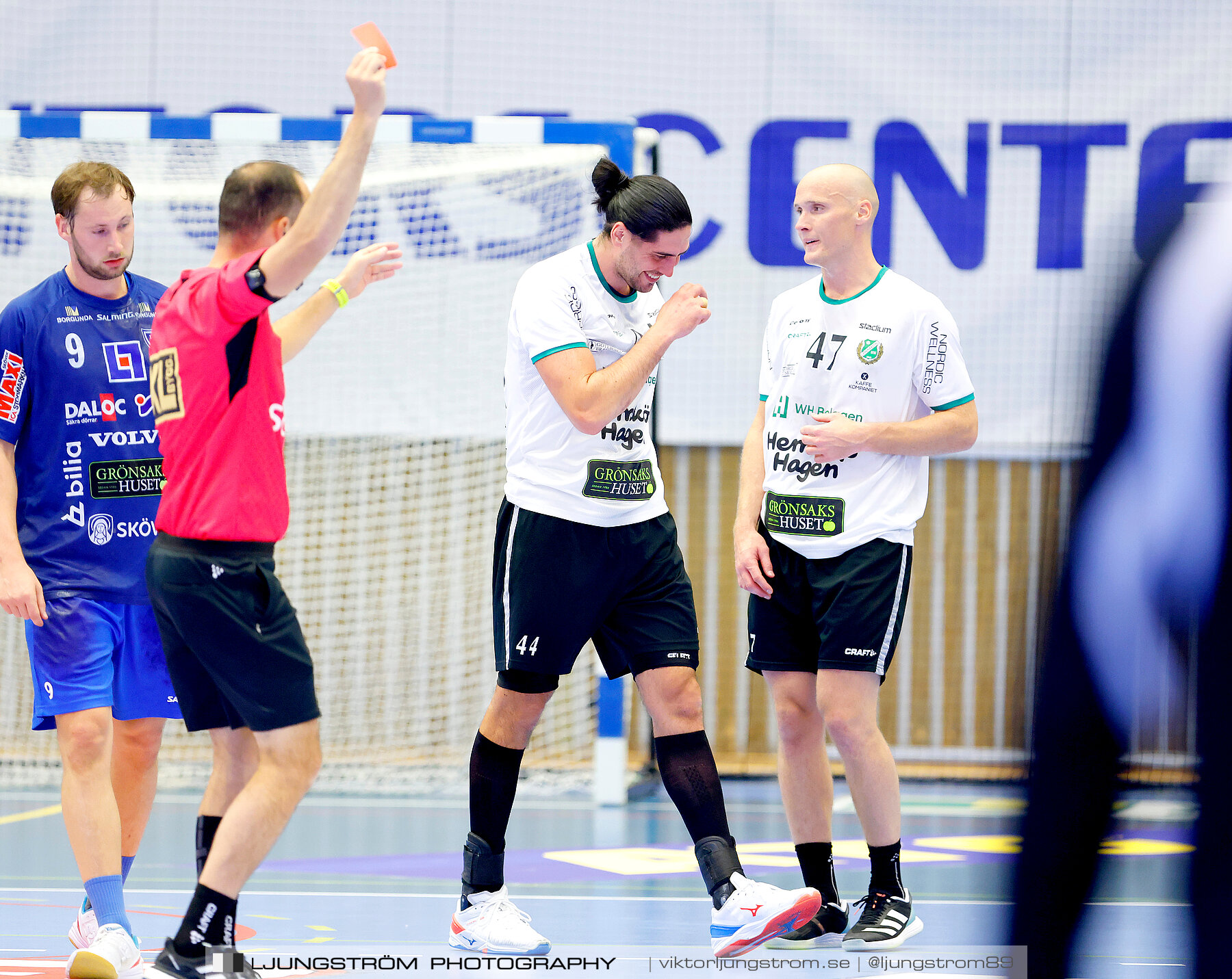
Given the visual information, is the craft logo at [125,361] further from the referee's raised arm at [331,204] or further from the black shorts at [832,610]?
the black shorts at [832,610]

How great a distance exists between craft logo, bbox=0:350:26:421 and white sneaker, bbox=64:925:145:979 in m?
1.32

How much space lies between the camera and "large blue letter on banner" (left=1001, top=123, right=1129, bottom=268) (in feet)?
25.0

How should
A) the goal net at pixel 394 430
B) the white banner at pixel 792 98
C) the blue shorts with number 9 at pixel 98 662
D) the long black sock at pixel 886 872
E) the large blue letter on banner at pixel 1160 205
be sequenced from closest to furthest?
the large blue letter on banner at pixel 1160 205 → the blue shorts with number 9 at pixel 98 662 → the long black sock at pixel 886 872 → the goal net at pixel 394 430 → the white banner at pixel 792 98

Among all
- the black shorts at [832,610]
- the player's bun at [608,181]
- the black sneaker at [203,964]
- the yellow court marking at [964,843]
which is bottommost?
the yellow court marking at [964,843]

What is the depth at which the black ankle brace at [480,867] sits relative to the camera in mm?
3611

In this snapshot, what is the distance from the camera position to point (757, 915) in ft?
10.6

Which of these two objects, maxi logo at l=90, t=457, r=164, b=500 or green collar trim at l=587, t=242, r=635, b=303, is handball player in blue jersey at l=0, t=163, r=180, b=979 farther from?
green collar trim at l=587, t=242, r=635, b=303

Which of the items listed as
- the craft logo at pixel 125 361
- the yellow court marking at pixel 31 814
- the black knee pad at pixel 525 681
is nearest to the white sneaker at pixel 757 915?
the black knee pad at pixel 525 681

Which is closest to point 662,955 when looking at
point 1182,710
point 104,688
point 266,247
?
point 104,688

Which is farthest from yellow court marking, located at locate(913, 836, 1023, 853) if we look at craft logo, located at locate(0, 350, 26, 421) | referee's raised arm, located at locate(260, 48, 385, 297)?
craft logo, located at locate(0, 350, 26, 421)

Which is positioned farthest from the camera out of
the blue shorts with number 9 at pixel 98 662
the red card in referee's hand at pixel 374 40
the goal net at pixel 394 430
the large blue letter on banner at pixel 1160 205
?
the goal net at pixel 394 430

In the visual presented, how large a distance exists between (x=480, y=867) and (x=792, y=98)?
5.41 meters

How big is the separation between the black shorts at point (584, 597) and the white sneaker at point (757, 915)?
2.05ft

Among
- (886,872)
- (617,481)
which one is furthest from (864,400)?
(886,872)
